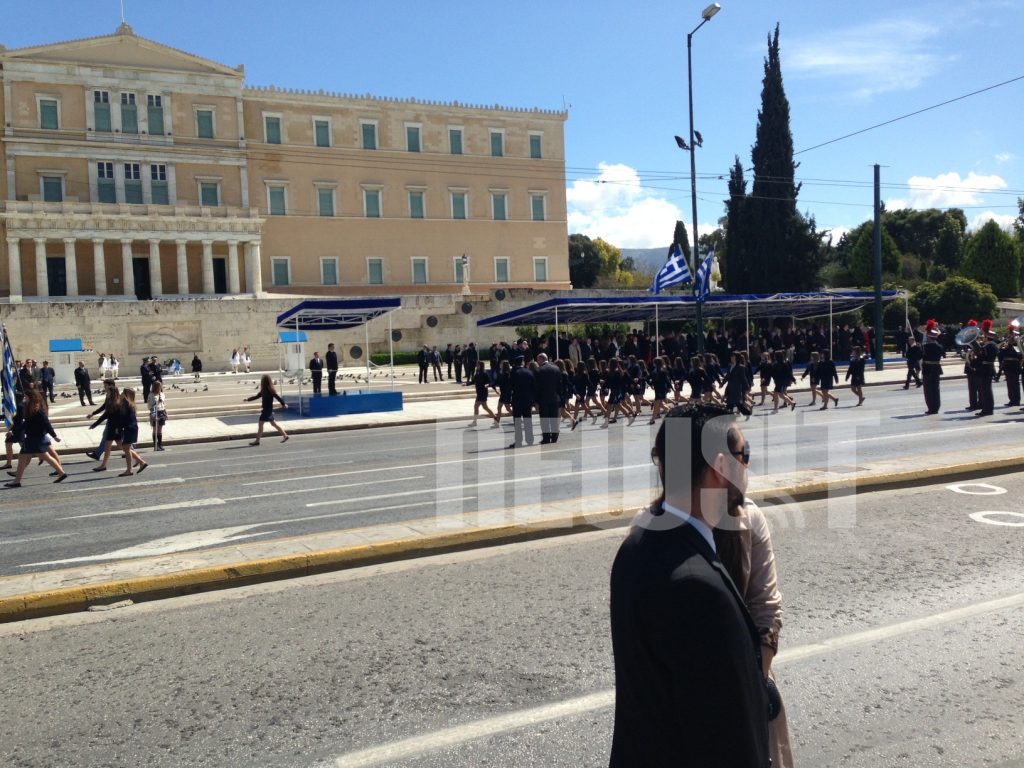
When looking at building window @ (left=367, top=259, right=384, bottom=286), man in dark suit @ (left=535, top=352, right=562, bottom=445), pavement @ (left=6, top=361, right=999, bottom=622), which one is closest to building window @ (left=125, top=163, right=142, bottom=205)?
building window @ (left=367, top=259, right=384, bottom=286)

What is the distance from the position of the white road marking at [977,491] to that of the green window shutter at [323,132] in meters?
60.9

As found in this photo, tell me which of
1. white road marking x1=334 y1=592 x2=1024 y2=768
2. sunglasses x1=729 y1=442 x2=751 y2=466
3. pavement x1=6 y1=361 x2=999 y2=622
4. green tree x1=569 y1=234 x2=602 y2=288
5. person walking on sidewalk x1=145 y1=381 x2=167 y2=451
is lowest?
white road marking x1=334 y1=592 x2=1024 y2=768

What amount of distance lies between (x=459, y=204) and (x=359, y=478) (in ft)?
193

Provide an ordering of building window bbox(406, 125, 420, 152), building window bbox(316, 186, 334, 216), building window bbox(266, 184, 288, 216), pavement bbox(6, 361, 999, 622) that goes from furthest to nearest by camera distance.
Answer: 1. building window bbox(406, 125, 420, 152)
2. building window bbox(316, 186, 334, 216)
3. building window bbox(266, 184, 288, 216)
4. pavement bbox(6, 361, 999, 622)

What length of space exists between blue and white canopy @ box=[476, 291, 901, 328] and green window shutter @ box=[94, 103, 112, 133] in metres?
38.0

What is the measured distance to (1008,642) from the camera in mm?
5566

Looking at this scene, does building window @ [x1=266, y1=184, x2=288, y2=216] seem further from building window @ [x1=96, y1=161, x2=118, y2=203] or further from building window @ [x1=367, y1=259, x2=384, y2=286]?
building window @ [x1=96, y1=161, x2=118, y2=203]

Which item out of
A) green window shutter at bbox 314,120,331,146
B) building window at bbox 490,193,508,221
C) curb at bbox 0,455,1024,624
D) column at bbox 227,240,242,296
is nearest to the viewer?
curb at bbox 0,455,1024,624

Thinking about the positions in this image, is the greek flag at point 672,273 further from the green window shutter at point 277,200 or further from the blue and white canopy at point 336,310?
the green window shutter at point 277,200

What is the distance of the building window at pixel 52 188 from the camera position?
2277 inches

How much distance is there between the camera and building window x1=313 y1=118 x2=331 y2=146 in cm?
6488

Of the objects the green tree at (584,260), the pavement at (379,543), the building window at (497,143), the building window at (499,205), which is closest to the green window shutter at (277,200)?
the building window at (499,205)

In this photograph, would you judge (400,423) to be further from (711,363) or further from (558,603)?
(558,603)

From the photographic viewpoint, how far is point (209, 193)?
6200 centimetres
